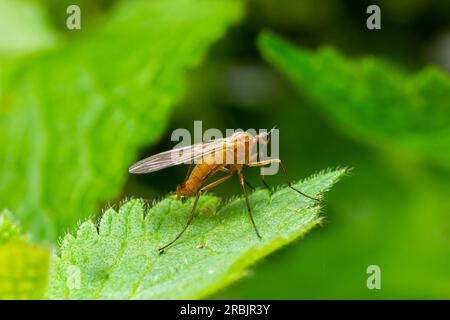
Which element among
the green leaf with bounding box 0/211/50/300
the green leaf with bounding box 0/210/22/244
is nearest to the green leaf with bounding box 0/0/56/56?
the green leaf with bounding box 0/210/22/244

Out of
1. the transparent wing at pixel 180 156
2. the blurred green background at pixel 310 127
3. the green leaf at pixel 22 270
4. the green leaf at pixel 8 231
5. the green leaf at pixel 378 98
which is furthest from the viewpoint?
the blurred green background at pixel 310 127

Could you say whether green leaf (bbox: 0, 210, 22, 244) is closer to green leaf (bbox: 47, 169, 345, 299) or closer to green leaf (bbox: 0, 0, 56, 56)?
green leaf (bbox: 47, 169, 345, 299)

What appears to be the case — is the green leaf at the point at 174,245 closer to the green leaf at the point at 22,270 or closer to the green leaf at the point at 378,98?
the green leaf at the point at 22,270

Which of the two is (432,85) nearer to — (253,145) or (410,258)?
(253,145)

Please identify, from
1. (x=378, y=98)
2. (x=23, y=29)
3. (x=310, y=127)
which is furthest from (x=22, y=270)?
(x=310, y=127)

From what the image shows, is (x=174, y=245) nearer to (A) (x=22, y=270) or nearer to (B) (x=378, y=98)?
(A) (x=22, y=270)

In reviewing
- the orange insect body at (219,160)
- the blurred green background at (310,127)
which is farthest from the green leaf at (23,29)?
the orange insect body at (219,160)
